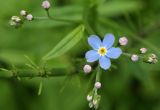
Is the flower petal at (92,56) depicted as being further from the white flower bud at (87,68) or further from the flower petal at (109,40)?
the flower petal at (109,40)

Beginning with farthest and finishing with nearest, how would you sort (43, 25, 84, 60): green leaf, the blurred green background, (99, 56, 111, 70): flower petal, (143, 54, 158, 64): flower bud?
the blurred green background → (43, 25, 84, 60): green leaf → (143, 54, 158, 64): flower bud → (99, 56, 111, 70): flower petal

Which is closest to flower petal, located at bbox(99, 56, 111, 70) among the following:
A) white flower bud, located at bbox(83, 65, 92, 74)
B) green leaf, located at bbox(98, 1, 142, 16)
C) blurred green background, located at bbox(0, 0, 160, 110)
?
white flower bud, located at bbox(83, 65, 92, 74)

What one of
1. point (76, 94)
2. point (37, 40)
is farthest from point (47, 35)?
point (76, 94)

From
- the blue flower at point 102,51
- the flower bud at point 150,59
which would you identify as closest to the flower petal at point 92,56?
the blue flower at point 102,51

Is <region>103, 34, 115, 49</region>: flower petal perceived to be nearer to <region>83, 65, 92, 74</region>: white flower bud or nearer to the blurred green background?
<region>83, 65, 92, 74</region>: white flower bud

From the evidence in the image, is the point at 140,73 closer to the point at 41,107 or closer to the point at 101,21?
the point at 101,21

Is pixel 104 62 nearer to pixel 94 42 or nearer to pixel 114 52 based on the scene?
pixel 114 52

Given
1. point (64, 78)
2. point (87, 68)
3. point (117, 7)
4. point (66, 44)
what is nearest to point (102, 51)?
point (87, 68)
